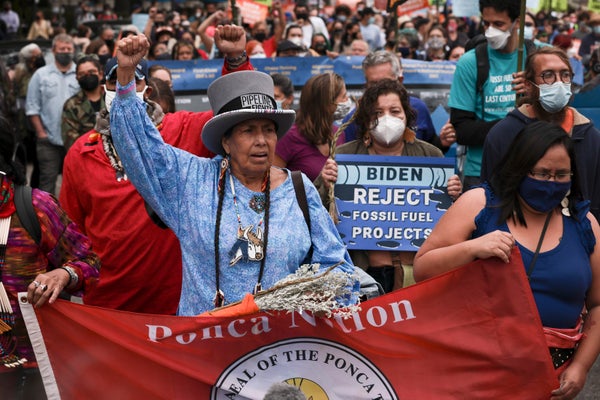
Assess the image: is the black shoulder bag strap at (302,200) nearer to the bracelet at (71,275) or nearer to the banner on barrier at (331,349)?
the banner on barrier at (331,349)

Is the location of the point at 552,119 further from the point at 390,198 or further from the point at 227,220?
the point at 227,220

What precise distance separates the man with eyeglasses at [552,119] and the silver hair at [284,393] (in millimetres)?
2204

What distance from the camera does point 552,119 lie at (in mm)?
5469

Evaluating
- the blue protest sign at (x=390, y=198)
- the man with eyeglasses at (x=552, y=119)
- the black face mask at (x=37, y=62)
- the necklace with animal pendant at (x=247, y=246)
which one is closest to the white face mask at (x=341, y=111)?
the blue protest sign at (x=390, y=198)

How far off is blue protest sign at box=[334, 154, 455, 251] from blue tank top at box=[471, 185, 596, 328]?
1.64 m

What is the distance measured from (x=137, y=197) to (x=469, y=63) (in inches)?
101

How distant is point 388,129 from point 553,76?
931 millimetres

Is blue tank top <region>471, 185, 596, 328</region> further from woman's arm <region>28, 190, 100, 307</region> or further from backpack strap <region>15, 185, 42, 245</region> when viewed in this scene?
backpack strap <region>15, 185, 42, 245</region>

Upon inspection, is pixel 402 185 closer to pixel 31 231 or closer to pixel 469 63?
pixel 469 63

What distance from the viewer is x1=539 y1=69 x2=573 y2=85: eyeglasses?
5.49m

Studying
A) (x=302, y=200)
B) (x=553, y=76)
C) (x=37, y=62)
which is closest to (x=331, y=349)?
(x=302, y=200)

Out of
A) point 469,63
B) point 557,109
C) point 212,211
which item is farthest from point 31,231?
point 469,63

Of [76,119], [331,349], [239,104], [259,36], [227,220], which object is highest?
[239,104]

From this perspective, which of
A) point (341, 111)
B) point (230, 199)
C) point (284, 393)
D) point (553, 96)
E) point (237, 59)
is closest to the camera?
point (284, 393)
